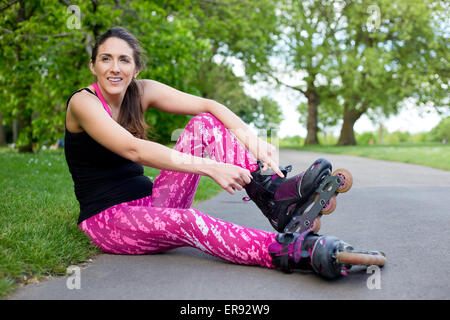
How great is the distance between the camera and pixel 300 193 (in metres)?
2.47

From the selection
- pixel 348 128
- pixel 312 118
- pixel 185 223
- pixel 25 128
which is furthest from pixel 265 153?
pixel 312 118

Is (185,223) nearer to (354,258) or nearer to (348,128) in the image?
(354,258)

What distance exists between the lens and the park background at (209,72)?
3564 millimetres

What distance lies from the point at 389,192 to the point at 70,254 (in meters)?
4.10

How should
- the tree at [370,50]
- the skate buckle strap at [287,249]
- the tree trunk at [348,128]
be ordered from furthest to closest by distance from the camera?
the tree trunk at [348,128] → the tree at [370,50] → the skate buckle strap at [287,249]

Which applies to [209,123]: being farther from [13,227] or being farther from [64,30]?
[64,30]

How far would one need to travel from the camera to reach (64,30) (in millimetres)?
10531

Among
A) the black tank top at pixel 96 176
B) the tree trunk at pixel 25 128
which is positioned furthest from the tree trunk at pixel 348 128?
the black tank top at pixel 96 176

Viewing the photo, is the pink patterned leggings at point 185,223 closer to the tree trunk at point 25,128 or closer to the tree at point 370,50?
the tree trunk at point 25,128

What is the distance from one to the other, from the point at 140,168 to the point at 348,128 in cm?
2440

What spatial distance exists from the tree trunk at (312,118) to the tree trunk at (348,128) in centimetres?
183

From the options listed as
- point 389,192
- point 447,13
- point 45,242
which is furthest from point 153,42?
point 447,13

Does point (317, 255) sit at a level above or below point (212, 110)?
below
